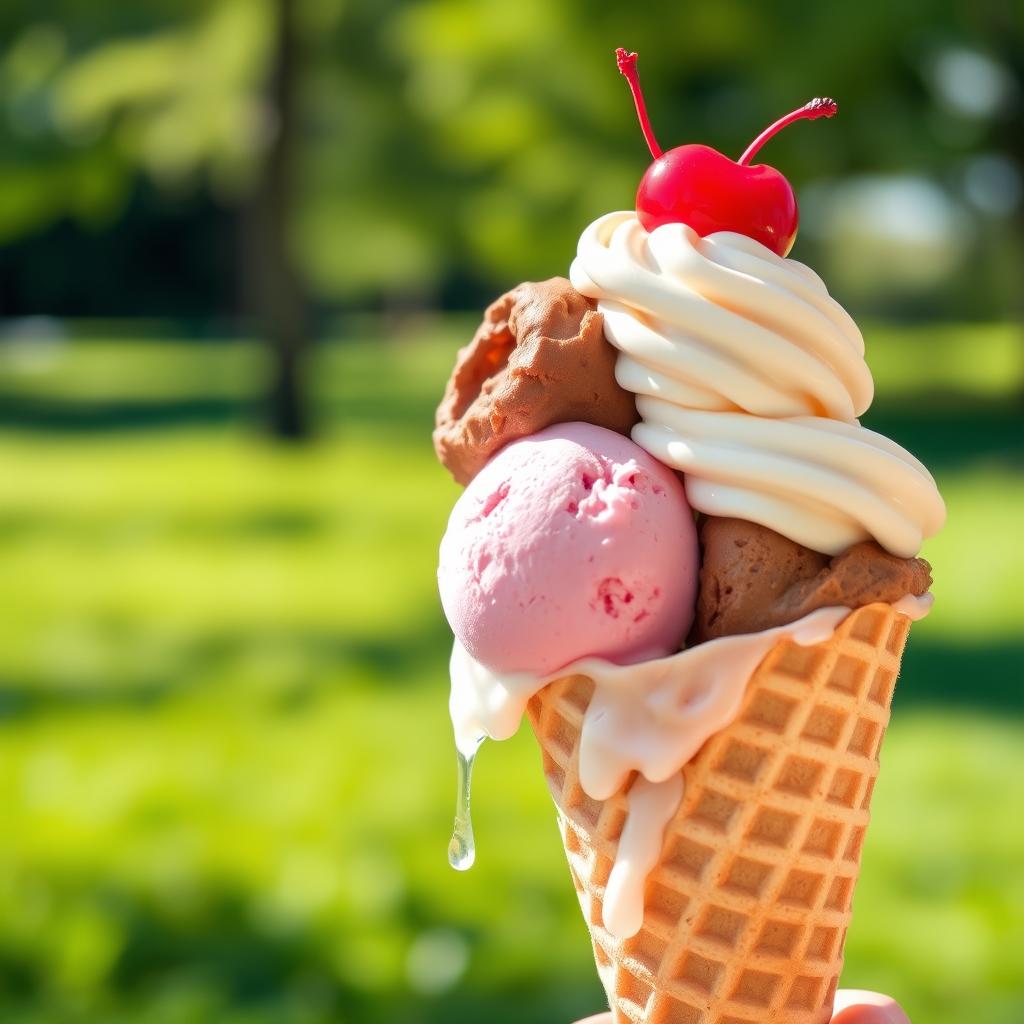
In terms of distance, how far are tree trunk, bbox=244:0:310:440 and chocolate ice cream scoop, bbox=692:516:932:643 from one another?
12164 mm

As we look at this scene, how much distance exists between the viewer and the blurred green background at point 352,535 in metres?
4.25

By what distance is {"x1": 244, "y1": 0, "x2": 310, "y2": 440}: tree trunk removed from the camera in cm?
1373

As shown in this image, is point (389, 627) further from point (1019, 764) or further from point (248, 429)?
point (248, 429)

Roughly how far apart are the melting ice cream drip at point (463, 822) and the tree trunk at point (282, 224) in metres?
12.0

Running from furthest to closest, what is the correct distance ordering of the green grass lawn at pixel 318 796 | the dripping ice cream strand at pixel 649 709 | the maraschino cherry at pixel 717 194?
the green grass lawn at pixel 318 796, the maraschino cherry at pixel 717 194, the dripping ice cream strand at pixel 649 709

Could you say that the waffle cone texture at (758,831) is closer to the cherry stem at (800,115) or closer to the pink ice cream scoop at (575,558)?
the pink ice cream scoop at (575,558)

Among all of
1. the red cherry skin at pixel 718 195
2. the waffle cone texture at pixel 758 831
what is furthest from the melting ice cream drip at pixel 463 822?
the red cherry skin at pixel 718 195

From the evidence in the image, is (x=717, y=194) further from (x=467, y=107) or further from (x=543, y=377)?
(x=467, y=107)

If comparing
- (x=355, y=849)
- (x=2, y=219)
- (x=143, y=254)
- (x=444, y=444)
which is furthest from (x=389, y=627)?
(x=143, y=254)

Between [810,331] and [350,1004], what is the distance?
2.70 metres

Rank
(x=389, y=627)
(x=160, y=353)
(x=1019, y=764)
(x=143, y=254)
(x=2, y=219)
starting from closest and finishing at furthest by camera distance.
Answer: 1. (x=1019, y=764)
2. (x=389, y=627)
3. (x=2, y=219)
4. (x=160, y=353)
5. (x=143, y=254)

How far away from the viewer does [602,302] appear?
2.01 meters

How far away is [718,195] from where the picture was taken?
6.46 ft

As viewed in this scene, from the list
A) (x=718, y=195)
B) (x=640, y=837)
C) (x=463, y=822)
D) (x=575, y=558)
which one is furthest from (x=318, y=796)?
(x=718, y=195)
